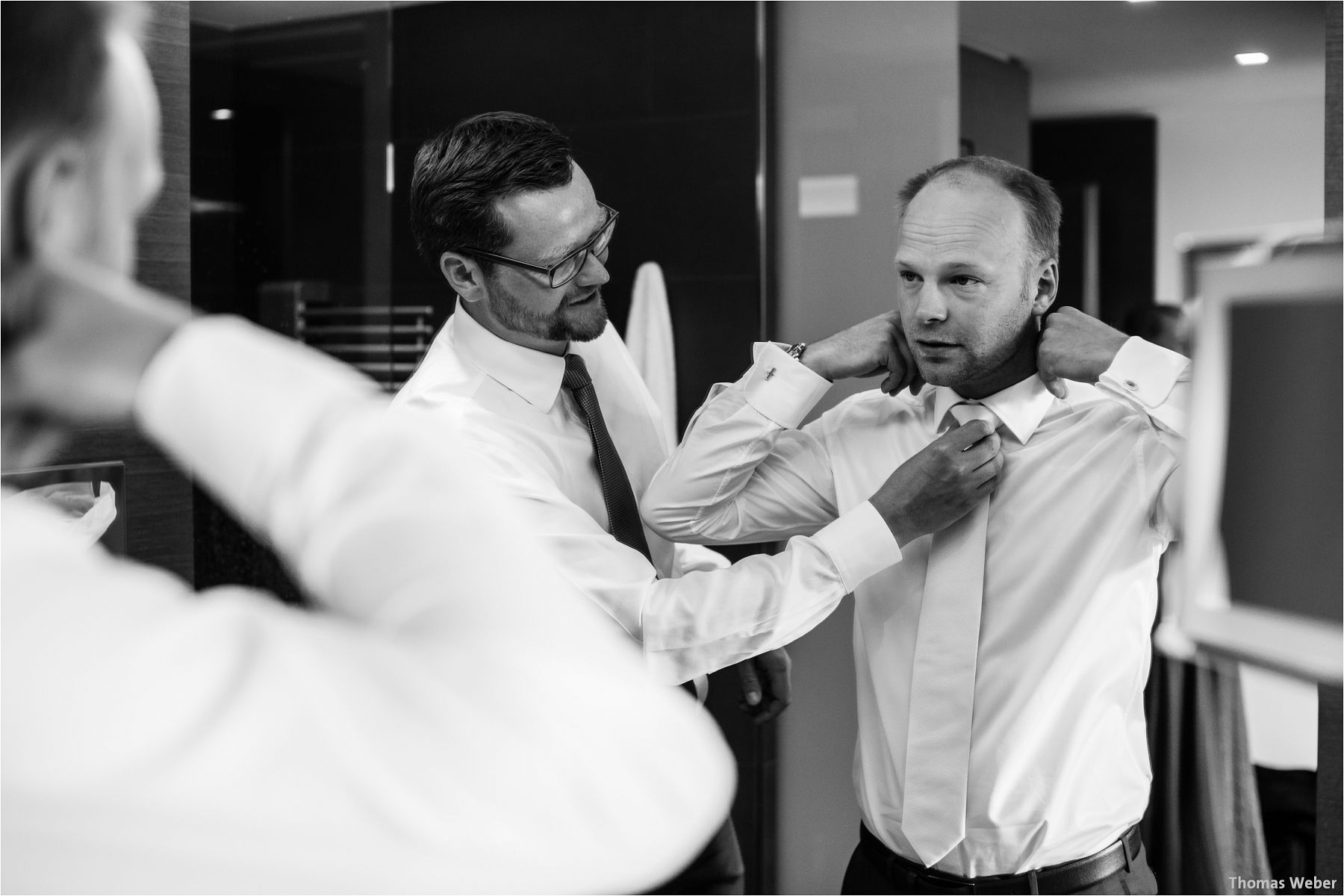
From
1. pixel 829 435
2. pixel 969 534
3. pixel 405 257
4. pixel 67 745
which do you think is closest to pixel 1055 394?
pixel 969 534

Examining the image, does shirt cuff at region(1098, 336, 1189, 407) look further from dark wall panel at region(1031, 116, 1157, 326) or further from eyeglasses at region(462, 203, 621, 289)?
dark wall panel at region(1031, 116, 1157, 326)

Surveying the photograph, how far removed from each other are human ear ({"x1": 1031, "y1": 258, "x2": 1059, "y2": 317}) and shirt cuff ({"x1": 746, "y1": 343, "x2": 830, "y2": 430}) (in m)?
0.28

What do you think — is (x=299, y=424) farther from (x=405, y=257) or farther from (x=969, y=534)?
(x=405, y=257)

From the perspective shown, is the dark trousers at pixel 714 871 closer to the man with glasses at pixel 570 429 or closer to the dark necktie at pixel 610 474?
the man with glasses at pixel 570 429

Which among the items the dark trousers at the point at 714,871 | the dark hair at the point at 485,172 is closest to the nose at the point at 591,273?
the dark hair at the point at 485,172

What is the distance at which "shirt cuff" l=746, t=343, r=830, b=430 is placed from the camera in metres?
1.47

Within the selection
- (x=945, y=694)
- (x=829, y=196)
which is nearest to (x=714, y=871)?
(x=945, y=694)

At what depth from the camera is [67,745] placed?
330 millimetres

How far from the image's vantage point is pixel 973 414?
1.42 metres

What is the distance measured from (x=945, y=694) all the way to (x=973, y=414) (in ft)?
1.16

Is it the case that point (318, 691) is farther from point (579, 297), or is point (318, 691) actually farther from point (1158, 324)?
point (1158, 324)

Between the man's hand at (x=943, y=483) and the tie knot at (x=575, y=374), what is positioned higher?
the tie knot at (x=575, y=374)

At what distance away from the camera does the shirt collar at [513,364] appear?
158 cm

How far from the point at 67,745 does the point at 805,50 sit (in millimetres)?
2187
